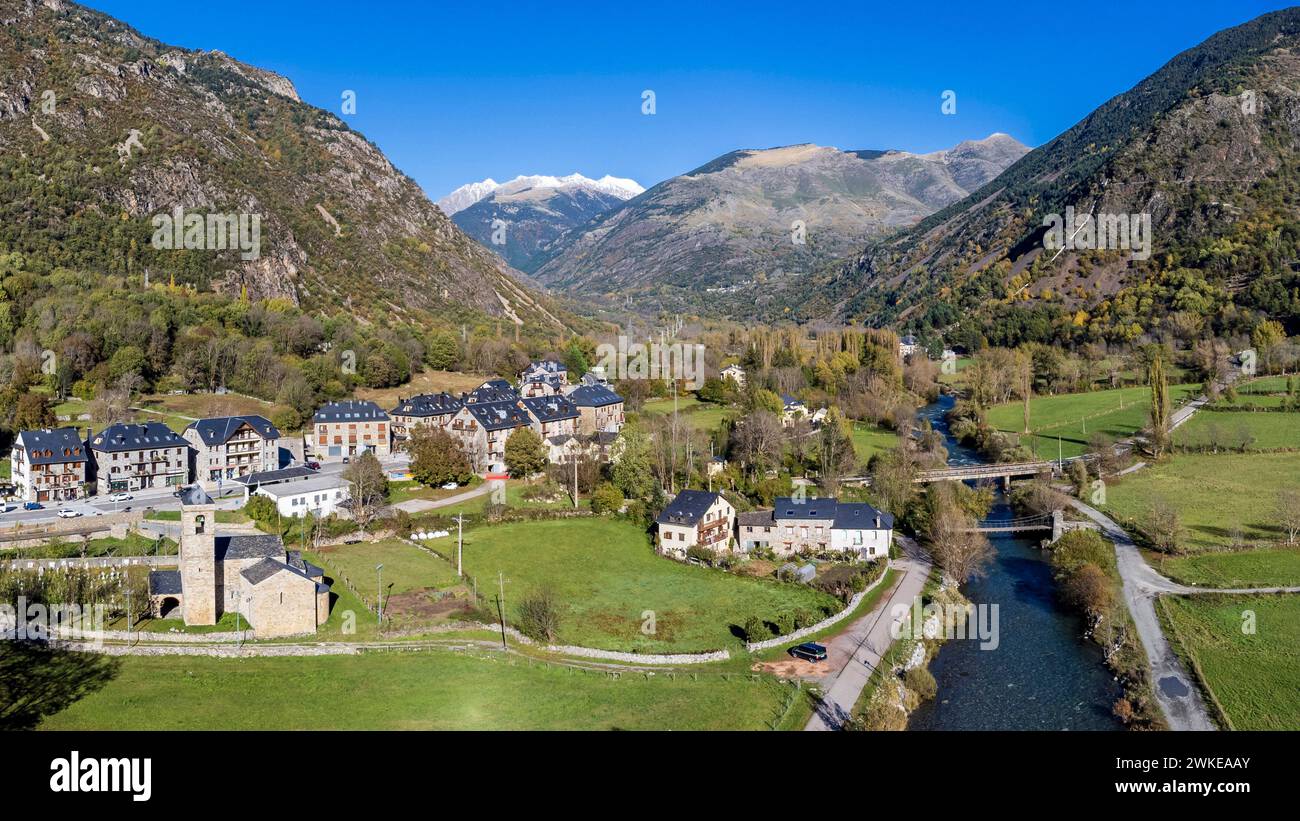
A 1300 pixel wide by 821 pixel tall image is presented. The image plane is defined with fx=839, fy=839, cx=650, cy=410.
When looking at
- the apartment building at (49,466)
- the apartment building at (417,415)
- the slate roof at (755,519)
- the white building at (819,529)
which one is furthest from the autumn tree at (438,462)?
the white building at (819,529)

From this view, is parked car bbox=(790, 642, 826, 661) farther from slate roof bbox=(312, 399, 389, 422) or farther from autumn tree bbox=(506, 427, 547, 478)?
slate roof bbox=(312, 399, 389, 422)

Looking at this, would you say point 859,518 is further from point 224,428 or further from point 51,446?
point 51,446

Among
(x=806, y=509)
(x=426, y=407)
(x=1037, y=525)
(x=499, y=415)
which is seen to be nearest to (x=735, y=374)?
(x=499, y=415)

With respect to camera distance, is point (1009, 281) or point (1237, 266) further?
point (1009, 281)

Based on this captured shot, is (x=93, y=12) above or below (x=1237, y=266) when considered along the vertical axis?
above
